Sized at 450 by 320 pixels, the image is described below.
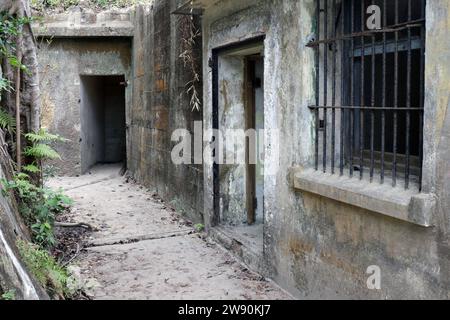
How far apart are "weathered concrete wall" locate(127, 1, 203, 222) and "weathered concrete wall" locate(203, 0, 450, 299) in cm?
208

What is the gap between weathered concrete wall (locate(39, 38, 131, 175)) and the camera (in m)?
11.7

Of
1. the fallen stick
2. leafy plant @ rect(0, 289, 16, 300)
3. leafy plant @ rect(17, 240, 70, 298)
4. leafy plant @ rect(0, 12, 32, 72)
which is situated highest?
leafy plant @ rect(0, 12, 32, 72)

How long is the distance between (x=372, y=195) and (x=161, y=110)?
6128 mm

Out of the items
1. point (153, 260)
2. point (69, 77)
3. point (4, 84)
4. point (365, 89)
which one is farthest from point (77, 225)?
point (69, 77)

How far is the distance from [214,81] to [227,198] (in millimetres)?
1439

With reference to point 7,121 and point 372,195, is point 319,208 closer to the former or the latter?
point 372,195

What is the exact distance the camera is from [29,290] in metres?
3.20

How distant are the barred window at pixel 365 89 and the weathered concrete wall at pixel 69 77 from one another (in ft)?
28.0

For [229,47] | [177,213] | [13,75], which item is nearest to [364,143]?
[229,47]

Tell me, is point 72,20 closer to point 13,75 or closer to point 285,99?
point 13,75

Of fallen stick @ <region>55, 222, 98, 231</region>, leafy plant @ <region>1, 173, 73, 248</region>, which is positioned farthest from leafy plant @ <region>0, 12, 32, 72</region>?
fallen stick @ <region>55, 222, 98, 231</region>

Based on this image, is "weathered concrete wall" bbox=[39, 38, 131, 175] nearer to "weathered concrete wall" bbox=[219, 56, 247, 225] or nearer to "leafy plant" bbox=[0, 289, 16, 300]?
"weathered concrete wall" bbox=[219, 56, 247, 225]

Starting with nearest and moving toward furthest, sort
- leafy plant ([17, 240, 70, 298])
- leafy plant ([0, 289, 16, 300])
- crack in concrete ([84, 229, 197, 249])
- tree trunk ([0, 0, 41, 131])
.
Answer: leafy plant ([0, 289, 16, 300]) → leafy plant ([17, 240, 70, 298]) → tree trunk ([0, 0, 41, 131]) → crack in concrete ([84, 229, 197, 249])

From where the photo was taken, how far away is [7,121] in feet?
18.0
